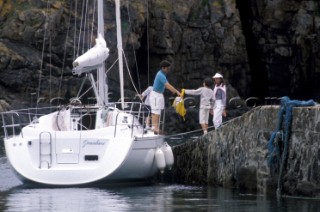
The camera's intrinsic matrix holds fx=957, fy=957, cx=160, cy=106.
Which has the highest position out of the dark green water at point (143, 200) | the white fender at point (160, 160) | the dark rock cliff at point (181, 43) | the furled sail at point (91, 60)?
the dark rock cliff at point (181, 43)

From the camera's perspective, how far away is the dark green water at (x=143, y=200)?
674 inches

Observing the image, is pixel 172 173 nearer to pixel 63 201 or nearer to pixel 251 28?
pixel 63 201

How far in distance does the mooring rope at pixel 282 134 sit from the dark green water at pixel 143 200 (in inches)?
29.5

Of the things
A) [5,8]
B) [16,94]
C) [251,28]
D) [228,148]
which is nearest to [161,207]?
[228,148]

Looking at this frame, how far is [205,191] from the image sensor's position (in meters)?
19.9

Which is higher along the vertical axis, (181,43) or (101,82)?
(181,43)

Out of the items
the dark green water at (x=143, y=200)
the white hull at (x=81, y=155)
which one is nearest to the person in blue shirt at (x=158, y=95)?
the white hull at (x=81, y=155)

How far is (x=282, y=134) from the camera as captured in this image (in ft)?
60.2

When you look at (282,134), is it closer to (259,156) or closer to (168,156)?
(259,156)

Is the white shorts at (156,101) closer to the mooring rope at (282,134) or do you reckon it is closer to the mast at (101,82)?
the mast at (101,82)

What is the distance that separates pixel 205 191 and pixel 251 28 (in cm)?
3683

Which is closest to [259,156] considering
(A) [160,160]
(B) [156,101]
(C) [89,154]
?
(A) [160,160]

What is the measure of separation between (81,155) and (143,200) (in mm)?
2627

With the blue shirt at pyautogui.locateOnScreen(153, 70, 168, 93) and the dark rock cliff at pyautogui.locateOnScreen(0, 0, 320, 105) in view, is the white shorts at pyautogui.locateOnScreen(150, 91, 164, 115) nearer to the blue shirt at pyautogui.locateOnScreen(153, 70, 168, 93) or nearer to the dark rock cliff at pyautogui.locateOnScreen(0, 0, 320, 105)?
the blue shirt at pyautogui.locateOnScreen(153, 70, 168, 93)
